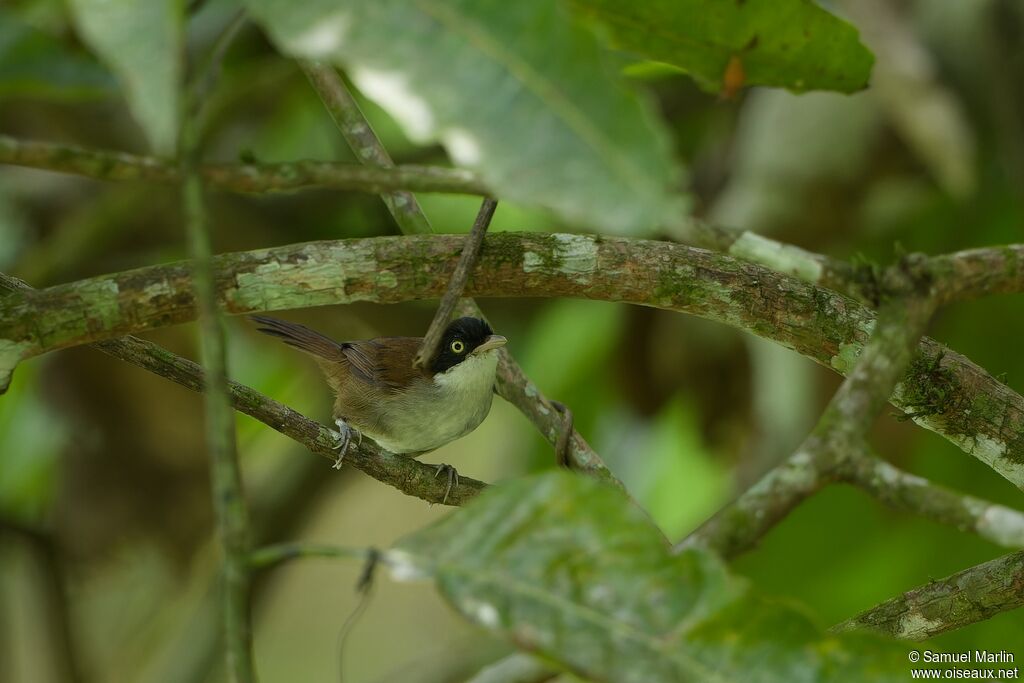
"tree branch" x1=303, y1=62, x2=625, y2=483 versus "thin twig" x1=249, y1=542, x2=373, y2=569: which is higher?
"tree branch" x1=303, y1=62, x2=625, y2=483

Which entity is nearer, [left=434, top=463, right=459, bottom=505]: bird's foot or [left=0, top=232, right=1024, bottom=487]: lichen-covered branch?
[left=0, top=232, right=1024, bottom=487]: lichen-covered branch

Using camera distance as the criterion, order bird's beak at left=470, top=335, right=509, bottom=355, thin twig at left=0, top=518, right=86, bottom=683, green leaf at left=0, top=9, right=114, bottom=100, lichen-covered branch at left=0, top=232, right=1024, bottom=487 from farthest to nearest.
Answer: thin twig at left=0, top=518, right=86, bottom=683, green leaf at left=0, top=9, right=114, bottom=100, bird's beak at left=470, top=335, right=509, bottom=355, lichen-covered branch at left=0, top=232, right=1024, bottom=487

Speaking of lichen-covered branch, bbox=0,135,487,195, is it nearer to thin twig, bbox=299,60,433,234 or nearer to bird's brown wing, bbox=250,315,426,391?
thin twig, bbox=299,60,433,234

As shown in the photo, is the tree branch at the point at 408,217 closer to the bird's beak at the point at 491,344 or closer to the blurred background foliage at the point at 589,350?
the bird's beak at the point at 491,344

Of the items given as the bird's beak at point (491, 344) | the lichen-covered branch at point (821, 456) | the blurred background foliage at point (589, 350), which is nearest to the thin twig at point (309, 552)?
the lichen-covered branch at point (821, 456)

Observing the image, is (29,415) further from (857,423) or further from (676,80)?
(857,423)

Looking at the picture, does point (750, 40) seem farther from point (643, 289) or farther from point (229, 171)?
point (229, 171)

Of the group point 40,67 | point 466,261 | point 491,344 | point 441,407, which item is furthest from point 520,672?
point 40,67

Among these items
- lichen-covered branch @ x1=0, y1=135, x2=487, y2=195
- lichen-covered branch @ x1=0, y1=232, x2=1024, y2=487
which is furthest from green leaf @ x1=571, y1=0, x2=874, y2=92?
Result: lichen-covered branch @ x1=0, y1=135, x2=487, y2=195
